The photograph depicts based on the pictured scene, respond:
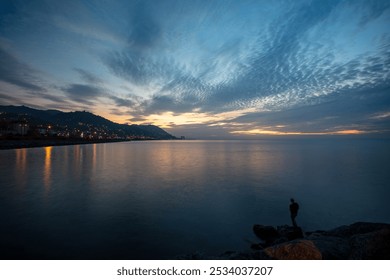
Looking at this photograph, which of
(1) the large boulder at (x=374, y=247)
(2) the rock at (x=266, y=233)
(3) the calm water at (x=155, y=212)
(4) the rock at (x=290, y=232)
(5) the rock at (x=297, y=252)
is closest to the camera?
(1) the large boulder at (x=374, y=247)

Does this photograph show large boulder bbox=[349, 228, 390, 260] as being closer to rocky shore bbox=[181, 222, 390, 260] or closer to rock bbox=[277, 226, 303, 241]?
rocky shore bbox=[181, 222, 390, 260]

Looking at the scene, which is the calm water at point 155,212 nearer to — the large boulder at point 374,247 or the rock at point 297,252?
the rock at point 297,252

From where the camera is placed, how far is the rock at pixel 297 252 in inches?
297

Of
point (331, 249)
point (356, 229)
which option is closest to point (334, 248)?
point (331, 249)

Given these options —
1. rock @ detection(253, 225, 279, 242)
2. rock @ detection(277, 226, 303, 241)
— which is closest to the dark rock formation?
rock @ detection(277, 226, 303, 241)

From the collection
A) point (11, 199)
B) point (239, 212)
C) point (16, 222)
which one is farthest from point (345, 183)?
point (11, 199)

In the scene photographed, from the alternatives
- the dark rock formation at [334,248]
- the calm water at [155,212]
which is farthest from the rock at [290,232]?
the dark rock formation at [334,248]

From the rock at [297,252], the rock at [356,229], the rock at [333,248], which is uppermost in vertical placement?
the rock at [297,252]

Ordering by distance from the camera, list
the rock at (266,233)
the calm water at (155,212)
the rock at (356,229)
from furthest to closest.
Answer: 1. the rock at (266,233)
2. the calm water at (155,212)
3. the rock at (356,229)

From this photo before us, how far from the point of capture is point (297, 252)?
759 centimetres

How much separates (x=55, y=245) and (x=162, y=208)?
9.08 metres

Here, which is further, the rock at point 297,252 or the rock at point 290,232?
the rock at point 290,232

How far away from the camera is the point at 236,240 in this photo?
42.1 feet
